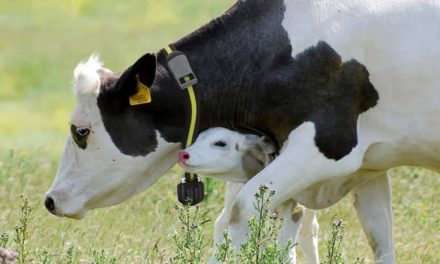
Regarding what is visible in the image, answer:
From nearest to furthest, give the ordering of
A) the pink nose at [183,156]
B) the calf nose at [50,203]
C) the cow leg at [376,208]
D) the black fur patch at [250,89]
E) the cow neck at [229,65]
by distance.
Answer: the black fur patch at [250,89], the pink nose at [183,156], the cow neck at [229,65], the calf nose at [50,203], the cow leg at [376,208]

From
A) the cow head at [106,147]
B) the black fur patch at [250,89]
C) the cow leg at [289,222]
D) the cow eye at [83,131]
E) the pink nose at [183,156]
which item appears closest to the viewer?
the black fur patch at [250,89]

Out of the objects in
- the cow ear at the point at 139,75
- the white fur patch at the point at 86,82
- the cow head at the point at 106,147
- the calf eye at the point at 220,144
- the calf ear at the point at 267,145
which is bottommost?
the calf ear at the point at 267,145

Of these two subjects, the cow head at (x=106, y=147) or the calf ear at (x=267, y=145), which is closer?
the calf ear at (x=267, y=145)

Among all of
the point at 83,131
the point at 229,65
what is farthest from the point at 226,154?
the point at 83,131

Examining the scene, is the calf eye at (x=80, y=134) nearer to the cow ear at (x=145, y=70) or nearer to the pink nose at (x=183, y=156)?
the cow ear at (x=145, y=70)

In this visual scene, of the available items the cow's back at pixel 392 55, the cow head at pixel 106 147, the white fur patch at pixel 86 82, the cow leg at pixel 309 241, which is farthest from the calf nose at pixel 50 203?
the cow's back at pixel 392 55

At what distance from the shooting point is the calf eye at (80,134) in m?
10.3

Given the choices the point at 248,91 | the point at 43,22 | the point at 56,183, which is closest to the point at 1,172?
the point at 56,183

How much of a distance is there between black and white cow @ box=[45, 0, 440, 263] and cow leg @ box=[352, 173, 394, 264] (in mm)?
557

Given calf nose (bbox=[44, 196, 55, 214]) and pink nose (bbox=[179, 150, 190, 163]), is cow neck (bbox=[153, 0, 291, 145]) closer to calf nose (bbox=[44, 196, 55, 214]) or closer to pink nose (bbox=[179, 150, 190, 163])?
pink nose (bbox=[179, 150, 190, 163])

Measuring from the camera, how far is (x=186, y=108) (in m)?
10.1

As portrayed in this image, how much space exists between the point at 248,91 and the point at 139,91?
2.22ft

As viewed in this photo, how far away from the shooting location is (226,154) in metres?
9.98

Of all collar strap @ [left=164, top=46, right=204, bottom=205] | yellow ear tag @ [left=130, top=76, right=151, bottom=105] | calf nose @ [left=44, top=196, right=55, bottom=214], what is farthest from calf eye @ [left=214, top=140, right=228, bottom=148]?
calf nose @ [left=44, top=196, right=55, bottom=214]
